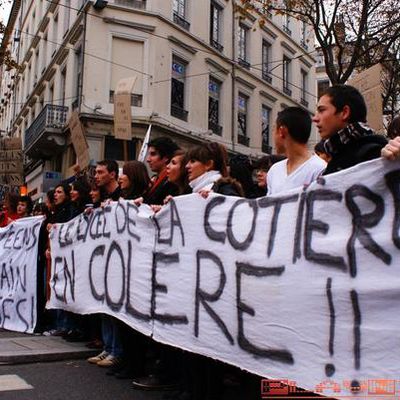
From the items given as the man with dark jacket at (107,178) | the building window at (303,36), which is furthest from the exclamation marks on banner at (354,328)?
the building window at (303,36)

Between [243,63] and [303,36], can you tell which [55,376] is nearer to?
[243,63]

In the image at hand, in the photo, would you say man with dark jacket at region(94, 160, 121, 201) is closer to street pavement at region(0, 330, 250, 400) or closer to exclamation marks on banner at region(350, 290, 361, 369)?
street pavement at region(0, 330, 250, 400)

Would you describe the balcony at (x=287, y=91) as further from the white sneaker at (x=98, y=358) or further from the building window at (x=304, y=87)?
the white sneaker at (x=98, y=358)

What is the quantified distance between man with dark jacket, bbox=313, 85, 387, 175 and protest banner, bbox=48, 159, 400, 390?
0.23 m

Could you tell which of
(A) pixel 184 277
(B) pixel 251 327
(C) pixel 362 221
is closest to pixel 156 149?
(A) pixel 184 277

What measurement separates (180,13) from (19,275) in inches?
661

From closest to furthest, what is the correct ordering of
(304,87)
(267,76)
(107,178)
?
1. (107,178)
2. (267,76)
3. (304,87)

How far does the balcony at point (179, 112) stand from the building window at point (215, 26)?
396 cm

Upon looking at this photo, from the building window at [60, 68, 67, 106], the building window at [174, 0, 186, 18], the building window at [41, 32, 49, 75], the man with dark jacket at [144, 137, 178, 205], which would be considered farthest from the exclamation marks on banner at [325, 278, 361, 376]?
the building window at [41, 32, 49, 75]

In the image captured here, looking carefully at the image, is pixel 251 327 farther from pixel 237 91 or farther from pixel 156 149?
pixel 237 91

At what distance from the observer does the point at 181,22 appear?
818 inches

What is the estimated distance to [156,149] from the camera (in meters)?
4.62

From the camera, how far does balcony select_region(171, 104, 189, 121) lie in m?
19.9

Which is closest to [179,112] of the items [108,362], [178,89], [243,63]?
[178,89]
